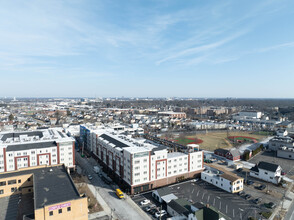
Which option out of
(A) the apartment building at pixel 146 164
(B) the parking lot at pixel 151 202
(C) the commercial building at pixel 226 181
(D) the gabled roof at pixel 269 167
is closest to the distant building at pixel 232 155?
(D) the gabled roof at pixel 269 167

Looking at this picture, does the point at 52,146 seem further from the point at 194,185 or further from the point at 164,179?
the point at 194,185

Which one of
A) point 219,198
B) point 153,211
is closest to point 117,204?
point 153,211

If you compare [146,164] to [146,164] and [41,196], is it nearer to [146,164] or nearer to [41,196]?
[146,164]

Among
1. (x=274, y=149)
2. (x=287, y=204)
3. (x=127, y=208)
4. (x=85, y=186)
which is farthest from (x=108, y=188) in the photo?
(x=274, y=149)

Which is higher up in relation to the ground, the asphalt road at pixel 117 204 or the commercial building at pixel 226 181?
the commercial building at pixel 226 181

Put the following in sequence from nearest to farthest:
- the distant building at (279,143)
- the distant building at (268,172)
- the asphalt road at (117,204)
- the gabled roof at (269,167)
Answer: the asphalt road at (117,204), the distant building at (268,172), the gabled roof at (269,167), the distant building at (279,143)

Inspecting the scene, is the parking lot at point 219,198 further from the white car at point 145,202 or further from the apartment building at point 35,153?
the apartment building at point 35,153
